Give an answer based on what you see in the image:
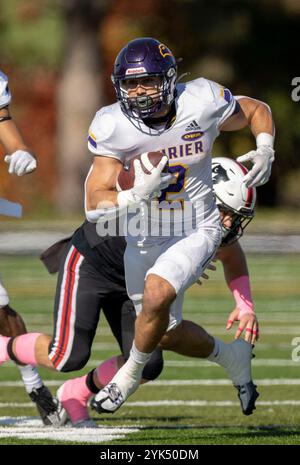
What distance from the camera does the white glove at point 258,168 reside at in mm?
5094

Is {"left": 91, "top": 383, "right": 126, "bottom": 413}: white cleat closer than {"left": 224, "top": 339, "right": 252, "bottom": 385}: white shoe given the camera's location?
Yes

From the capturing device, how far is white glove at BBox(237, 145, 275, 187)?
509 cm

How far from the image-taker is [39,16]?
26234mm

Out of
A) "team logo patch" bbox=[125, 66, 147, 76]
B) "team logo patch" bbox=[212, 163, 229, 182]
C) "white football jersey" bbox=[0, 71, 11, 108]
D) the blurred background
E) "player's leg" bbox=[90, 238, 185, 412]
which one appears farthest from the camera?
the blurred background

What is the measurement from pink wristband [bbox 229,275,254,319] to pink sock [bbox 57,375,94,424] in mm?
824

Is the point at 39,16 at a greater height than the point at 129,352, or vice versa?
the point at 129,352

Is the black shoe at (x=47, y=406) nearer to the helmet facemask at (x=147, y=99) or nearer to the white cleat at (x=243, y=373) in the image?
the white cleat at (x=243, y=373)

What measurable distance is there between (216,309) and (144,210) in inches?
229

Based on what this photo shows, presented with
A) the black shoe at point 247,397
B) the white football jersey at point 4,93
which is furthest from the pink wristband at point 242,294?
the white football jersey at point 4,93

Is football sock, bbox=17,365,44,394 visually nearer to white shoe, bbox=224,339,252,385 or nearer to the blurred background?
white shoe, bbox=224,339,252,385

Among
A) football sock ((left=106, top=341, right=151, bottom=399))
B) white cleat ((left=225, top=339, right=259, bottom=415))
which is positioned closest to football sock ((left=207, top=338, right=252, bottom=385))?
white cleat ((left=225, top=339, right=259, bottom=415))

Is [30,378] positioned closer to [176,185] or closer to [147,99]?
[176,185]
